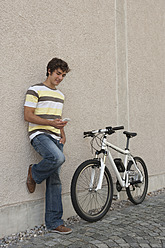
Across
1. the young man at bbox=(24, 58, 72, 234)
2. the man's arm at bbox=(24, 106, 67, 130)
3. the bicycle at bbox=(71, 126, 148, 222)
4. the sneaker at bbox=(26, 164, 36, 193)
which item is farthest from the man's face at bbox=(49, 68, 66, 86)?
the sneaker at bbox=(26, 164, 36, 193)

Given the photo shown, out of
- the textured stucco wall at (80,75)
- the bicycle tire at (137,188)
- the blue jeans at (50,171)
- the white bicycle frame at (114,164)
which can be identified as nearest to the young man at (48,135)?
the blue jeans at (50,171)

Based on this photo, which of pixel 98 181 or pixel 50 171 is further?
pixel 98 181

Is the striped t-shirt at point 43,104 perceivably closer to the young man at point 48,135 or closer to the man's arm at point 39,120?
the young man at point 48,135

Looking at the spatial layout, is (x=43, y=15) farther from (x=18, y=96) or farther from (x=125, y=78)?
(x=125, y=78)

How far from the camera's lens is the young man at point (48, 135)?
3.47 meters

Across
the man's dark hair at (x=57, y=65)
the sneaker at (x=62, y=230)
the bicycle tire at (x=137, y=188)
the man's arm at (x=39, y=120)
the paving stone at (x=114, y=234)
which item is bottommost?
the paving stone at (x=114, y=234)

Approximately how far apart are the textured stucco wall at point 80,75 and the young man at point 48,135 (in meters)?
A: 0.18

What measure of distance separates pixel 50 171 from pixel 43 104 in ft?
2.62

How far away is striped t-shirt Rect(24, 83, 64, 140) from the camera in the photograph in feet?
11.6

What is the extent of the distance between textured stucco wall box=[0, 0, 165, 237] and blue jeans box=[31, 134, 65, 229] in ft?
0.69

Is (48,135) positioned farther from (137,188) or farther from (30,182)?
(137,188)

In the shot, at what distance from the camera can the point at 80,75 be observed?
15.0ft

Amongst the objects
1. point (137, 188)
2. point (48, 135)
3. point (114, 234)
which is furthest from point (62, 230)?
point (137, 188)

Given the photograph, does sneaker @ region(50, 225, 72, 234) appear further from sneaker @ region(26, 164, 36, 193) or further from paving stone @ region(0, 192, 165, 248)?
sneaker @ region(26, 164, 36, 193)
